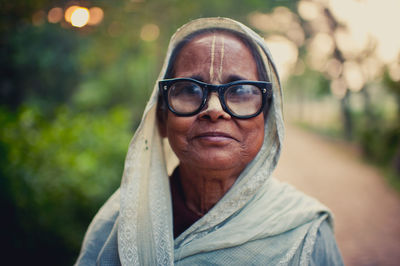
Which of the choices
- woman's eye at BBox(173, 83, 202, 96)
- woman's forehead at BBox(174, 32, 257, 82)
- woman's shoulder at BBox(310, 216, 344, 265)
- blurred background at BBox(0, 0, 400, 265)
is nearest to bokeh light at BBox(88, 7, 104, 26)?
blurred background at BBox(0, 0, 400, 265)

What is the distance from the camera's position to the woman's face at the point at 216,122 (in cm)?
139

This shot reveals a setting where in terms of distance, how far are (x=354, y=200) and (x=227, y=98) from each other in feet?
26.9

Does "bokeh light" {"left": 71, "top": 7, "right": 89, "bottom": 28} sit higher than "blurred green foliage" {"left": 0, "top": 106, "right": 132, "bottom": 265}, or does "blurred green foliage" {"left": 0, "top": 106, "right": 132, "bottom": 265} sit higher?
"bokeh light" {"left": 71, "top": 7, "right": 89, "bottom": 28}

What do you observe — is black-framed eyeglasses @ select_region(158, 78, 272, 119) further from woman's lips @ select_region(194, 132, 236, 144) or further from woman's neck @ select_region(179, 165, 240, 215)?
woman's neck @ select_region(179, 165, 240, 215)

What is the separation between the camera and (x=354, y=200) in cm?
795

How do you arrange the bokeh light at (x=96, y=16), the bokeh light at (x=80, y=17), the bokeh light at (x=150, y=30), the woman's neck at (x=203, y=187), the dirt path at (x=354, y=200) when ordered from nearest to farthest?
the woman's neck at (x=203, y=187), the bokeh light at (x=80, y=17), the dirt path at (x=354, y=200), the bokeh light at (x=96, y=16), the bokeh light at (x=150, y=30)

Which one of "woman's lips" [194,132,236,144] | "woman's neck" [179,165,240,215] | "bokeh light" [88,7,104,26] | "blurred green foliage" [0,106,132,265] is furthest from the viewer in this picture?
"bokeh light" [88,7,104,26]

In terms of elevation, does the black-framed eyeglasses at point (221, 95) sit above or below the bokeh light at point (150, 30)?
below

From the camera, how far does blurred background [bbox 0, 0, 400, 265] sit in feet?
11.1

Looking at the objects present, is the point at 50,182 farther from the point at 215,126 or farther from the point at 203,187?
the point at 215,126

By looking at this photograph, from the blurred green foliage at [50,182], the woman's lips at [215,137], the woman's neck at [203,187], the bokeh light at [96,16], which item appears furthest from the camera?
the bokeh light at [96,16]

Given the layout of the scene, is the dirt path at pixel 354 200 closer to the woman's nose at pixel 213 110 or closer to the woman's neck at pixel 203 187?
the woman's neck at pixel 203 187

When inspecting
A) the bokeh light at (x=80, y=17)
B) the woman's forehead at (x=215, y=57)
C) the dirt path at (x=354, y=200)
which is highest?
the bokeh light at (x=80, y=17)

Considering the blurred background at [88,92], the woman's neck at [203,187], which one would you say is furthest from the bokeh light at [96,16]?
the woman's neck at [203,187]
